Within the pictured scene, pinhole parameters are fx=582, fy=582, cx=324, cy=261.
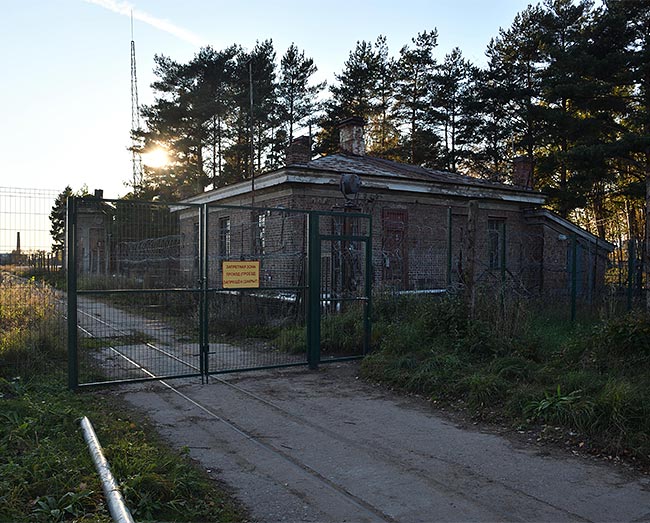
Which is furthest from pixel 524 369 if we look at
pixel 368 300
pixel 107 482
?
pixel 107 482

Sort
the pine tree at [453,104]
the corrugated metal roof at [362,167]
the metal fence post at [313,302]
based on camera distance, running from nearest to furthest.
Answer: the metal fence post at [313,302] → the corrugated metal roof at [362,167] → the pine tree at [453,104]

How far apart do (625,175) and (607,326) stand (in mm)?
24680

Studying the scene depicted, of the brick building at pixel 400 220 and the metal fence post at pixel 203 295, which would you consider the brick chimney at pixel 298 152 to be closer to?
the brick building at pixel 400 220

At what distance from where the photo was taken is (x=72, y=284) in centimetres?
758

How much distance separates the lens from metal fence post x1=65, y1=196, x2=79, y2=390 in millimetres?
7464

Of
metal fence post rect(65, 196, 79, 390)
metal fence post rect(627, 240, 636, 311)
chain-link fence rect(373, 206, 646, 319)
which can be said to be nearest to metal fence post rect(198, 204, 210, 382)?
metal fence post rect(65, 196, 79, 390)

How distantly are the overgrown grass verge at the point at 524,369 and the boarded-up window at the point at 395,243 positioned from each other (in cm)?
777

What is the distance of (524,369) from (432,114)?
31179mm

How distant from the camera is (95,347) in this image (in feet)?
33.3

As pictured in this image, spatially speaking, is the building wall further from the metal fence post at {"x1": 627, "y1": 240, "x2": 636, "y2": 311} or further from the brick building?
the metal fence post at {"x1": 627, "y1": 240, "x2": 636, "y2": 311}

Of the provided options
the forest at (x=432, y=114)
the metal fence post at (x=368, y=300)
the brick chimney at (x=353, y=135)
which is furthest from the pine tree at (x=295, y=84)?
the metal fence post at (x=368, y=300)

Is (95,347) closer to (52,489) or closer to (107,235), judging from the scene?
(107,235)

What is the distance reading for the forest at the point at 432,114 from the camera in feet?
88.0

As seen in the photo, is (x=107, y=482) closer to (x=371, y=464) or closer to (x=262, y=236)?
(x=371, y=464)
